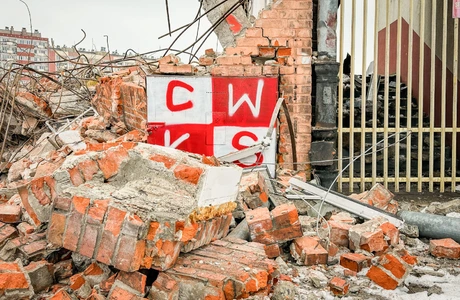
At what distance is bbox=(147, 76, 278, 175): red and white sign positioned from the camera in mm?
4512

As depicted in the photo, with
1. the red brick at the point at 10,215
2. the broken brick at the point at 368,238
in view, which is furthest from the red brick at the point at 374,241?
the red brick at the point at 10,215

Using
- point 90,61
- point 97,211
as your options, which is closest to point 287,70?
point 97,211

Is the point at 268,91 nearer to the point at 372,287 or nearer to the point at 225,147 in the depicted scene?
the point at 225,147

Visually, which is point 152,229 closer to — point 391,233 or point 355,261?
point 355,261

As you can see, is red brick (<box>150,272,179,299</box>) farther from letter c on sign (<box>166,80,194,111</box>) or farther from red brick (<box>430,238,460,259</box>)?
letter c on sign (<box>166,80,194,111</box>)

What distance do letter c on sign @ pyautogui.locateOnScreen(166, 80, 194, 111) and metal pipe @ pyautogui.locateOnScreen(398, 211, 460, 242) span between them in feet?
7.88

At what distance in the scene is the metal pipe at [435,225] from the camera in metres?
3.52

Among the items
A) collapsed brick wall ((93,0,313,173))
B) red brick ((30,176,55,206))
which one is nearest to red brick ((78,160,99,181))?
red brick ((30,176,55,206))

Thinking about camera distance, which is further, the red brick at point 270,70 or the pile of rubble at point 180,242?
the red brick at point 270,70

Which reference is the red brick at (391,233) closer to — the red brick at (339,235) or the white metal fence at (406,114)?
the red brick at (339,235)

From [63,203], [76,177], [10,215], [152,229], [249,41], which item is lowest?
[10,215]

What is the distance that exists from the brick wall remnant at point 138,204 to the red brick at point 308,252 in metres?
0.57

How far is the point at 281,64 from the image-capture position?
460cm

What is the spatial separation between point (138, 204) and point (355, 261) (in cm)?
158
